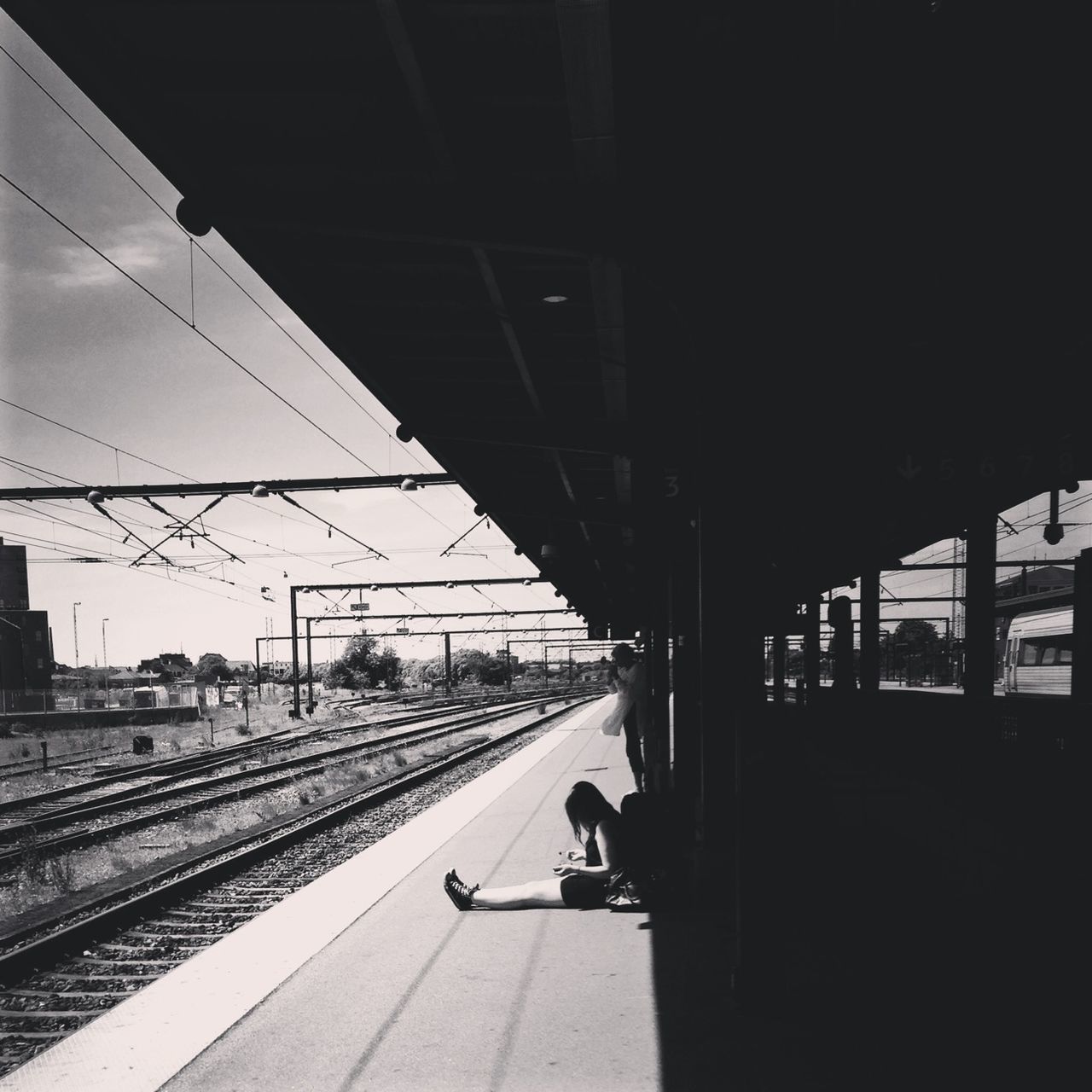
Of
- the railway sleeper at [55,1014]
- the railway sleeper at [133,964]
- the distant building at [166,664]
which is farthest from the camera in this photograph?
the distant building at [166,664]

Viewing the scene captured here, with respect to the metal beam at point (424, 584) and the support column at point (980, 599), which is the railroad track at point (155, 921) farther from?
the metal beam at point (424, 584)

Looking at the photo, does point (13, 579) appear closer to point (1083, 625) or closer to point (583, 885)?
point (583, 885)

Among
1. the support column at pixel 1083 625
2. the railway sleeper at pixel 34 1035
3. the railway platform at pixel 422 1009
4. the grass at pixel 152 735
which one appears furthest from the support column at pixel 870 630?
the grass at pixel 152 735

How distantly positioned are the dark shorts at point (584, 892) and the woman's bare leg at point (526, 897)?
5 cm

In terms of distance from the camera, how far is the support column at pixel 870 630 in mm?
15430

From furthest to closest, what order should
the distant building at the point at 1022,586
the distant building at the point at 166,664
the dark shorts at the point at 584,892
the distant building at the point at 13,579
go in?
the distant building at the point at 166,664
the distant building at the point at 13,579
the distant building at the point at 1022,586
the dark shorts at the point at 584,892

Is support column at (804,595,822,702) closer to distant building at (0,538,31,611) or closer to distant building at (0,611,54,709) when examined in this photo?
distant building at (0,611,54,709)

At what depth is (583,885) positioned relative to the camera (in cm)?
604

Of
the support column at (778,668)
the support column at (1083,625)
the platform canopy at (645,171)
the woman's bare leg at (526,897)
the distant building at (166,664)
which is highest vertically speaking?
→ the platform canopy at (645,171)

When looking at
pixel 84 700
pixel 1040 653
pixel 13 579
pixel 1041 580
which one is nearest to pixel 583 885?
pixel 1040 653

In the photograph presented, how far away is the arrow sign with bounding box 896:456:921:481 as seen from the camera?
31.9 feet

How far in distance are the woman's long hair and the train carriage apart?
777 inches

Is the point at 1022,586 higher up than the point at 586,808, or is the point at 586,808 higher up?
the point at 586,808

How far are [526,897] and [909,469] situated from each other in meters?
6.11
